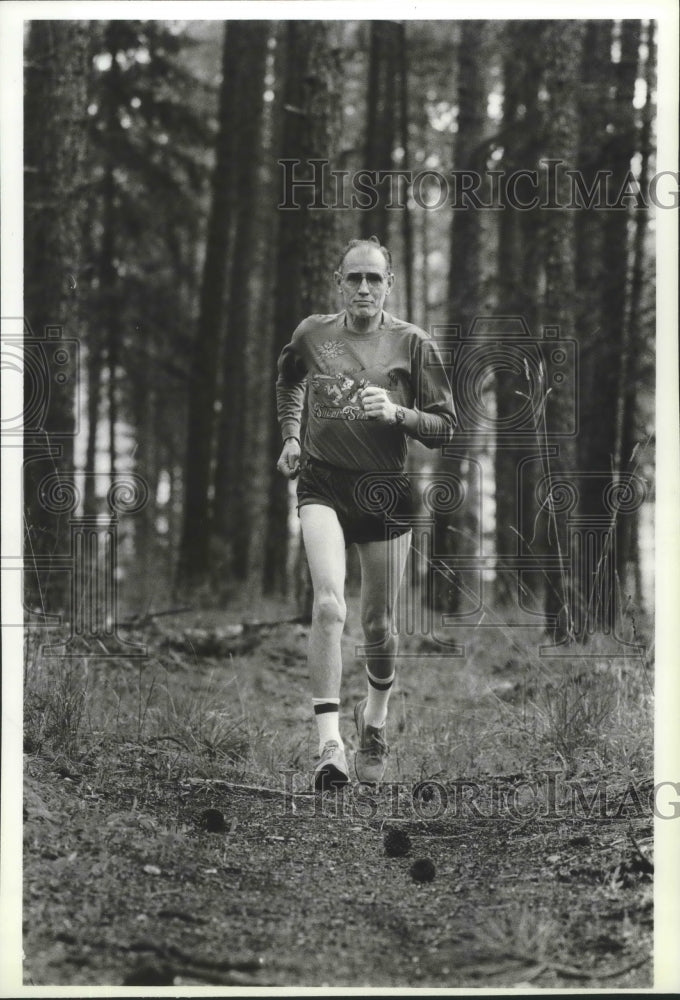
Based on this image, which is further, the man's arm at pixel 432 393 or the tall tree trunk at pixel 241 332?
the tall tree trunk at pixel 241 332

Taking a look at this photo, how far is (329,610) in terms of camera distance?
4656 millimetres

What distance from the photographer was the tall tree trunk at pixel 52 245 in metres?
5.30

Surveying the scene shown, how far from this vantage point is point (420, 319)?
50.9ft

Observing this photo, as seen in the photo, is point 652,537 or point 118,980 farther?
point 652,537

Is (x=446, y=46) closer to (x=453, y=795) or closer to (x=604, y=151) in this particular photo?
(x=604, y=151)

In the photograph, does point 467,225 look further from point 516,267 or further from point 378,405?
point 378,405

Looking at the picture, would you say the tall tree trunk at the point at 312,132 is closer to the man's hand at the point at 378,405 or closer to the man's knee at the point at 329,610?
the man's hand at the point at 378,405

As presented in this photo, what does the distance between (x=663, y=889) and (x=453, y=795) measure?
1.10 m

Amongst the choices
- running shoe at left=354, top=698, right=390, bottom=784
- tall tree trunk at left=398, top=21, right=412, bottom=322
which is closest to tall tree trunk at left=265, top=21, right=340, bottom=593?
running shoe at left=354, top=698, right=390, bottom=784

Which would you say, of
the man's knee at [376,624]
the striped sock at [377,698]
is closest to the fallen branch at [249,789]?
the striped sock at [377,698]

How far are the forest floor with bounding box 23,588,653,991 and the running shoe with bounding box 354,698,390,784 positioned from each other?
9cm

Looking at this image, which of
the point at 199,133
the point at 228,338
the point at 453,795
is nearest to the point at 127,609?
the point at 228,338

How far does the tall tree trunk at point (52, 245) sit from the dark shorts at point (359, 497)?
1501 mm

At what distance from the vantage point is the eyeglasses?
15.9 ft
